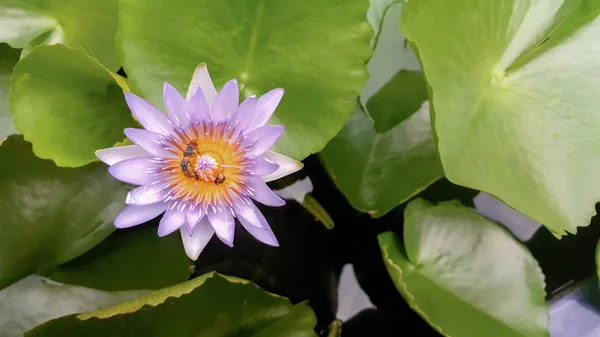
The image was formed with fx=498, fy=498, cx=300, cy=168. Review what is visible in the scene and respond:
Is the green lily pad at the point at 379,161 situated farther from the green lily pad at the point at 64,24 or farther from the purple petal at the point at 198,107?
the green lily pad at the point at 64,24

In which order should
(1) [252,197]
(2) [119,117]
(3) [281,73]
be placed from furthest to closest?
(2) [119,117] → (3) [281,73] → (1) [252,197]

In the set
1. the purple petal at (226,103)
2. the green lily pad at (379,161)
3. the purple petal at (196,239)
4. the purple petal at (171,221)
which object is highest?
the purple petal at (226,103)

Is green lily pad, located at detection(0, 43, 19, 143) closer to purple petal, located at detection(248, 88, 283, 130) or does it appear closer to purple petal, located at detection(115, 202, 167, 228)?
purple petal, located at detection(115, 202, 167, 228)

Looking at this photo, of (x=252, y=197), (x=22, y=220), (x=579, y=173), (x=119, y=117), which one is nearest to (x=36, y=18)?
(x=119, y=117)

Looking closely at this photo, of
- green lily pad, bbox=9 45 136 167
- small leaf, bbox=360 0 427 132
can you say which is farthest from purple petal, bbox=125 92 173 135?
small leaf, bbox=360 0 427 132

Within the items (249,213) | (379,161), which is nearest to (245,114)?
(249,213)

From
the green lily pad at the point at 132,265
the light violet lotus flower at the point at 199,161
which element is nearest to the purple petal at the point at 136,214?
the light violet lotus flower at the point at 199,161

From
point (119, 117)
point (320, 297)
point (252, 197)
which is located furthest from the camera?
point (320, 297)

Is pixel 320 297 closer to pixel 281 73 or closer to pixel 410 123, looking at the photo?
pixel 410 123

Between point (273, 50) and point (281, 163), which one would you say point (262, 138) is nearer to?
point (281, 163)
